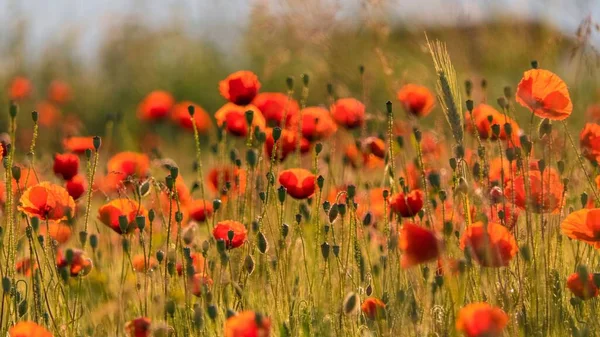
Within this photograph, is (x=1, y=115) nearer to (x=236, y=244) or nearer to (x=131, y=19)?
(x=131, y=19)

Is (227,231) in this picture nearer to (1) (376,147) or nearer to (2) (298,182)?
(2) (298,182)

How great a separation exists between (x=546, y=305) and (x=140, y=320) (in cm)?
77

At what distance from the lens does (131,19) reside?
9047mm

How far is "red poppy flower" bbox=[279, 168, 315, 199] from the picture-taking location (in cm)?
231

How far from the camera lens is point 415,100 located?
3.04m

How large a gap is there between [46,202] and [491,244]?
1.00 metres

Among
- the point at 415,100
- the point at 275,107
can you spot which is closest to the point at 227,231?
the point at 275,107

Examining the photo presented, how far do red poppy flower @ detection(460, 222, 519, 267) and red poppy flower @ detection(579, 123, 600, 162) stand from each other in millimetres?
638

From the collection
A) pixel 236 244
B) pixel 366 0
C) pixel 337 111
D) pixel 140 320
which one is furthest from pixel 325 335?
pixel 366 0

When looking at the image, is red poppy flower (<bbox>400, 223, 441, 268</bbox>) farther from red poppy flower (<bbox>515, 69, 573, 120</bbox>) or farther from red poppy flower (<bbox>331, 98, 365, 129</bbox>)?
red poppy flower (<bbox>331, 98, 365, 129</bbox>)

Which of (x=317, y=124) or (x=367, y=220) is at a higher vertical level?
(x=317, y=124)

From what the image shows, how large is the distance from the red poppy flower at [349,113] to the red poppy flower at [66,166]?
788 mm

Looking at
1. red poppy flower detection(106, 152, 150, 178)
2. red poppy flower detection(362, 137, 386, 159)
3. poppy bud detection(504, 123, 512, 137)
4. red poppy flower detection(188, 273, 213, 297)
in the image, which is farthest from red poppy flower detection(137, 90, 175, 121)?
poppy bud detection(504, 123, 512, 137)

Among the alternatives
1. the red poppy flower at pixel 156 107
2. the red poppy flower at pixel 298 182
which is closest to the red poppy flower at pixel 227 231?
the red poppy flower at pixel 298 182
